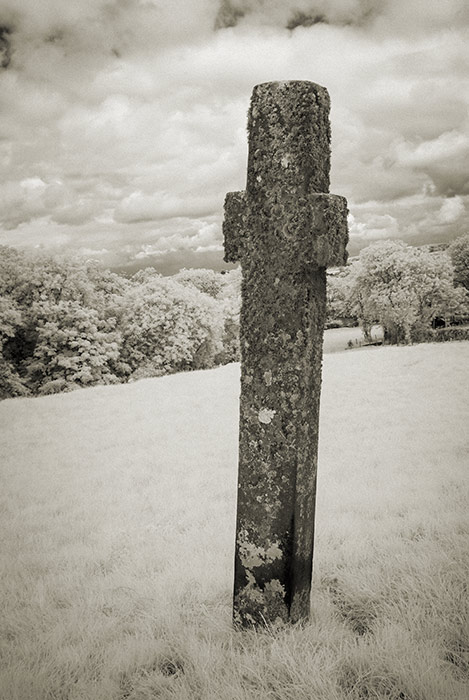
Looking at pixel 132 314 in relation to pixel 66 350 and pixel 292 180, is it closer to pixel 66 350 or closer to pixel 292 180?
pixel 66 350

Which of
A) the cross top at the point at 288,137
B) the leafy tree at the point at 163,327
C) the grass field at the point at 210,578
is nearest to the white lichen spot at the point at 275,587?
the grass field at the point at 210,578

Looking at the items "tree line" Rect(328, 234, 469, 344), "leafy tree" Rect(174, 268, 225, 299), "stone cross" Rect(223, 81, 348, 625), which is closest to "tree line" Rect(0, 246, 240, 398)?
"tree line" Rect(328, 234, 469, 344)

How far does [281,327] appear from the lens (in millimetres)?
3705

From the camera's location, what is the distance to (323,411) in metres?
17.7

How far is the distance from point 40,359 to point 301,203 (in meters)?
32.9

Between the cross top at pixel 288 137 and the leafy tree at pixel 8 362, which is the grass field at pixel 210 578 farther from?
the leafy tree at pixel 8 362

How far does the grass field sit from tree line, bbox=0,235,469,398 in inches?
814

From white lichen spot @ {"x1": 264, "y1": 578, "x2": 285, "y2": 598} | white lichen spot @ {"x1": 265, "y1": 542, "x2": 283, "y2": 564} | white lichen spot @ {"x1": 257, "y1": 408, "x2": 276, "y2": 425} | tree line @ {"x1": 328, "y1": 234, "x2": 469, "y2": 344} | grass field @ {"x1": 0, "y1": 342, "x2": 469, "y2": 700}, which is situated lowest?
grass field @ {"x1": 0, "y1": 342, "x2": 469, "y2": 700}

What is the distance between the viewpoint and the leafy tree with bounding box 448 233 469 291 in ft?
203

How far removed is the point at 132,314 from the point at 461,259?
4626 centimetres

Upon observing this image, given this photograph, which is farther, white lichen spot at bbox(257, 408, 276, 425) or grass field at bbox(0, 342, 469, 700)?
white lichen spot at bbox(257, 408, 276, 425)

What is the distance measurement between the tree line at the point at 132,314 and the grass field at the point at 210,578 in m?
20.7

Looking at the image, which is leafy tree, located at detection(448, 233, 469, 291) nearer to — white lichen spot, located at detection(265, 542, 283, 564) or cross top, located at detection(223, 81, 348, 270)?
cross top, located at detection(223, 81, 348, 270)

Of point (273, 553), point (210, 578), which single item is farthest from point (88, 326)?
point (273, 553)
